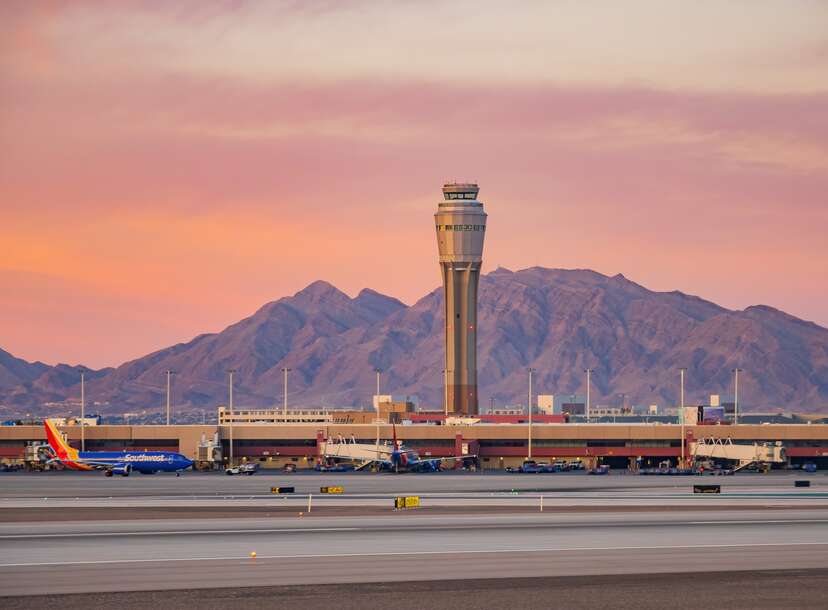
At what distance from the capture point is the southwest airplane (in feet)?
613

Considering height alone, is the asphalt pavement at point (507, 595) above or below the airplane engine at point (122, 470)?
above

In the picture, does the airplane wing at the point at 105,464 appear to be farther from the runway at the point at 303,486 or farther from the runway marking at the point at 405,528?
the runway marking at the point at 405,528

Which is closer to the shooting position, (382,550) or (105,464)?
(382,550)

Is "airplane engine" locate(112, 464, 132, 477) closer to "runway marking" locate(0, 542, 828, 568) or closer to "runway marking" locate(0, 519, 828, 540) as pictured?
"runway marking" locate(0, 519, 828, 540)

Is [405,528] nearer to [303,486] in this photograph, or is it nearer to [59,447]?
[303,486]

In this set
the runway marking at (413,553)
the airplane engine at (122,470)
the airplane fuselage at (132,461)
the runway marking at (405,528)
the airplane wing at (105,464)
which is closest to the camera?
the runway marking at (413,553)

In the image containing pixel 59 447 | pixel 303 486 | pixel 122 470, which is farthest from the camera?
pixel 59 447

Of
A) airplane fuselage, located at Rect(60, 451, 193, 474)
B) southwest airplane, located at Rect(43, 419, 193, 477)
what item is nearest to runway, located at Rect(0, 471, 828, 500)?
southwest airplane, located at Rect(43, 419, 193, 477)

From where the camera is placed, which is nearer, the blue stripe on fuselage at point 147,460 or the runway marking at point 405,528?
the runway marking at point 405,528

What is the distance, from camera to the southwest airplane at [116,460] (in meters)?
187

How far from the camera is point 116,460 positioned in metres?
187

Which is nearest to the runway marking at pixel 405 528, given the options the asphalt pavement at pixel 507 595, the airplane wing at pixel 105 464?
the asphalt pavement at pixel 507 595

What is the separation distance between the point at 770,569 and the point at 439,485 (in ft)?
301

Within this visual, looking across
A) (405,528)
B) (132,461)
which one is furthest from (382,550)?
(132,461)
